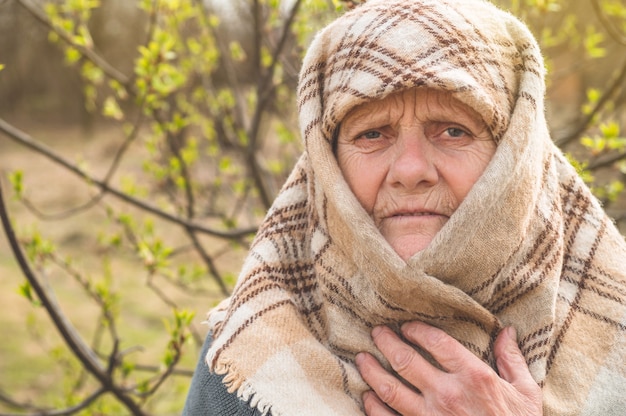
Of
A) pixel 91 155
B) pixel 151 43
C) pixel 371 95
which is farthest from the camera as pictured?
pixel 91 155

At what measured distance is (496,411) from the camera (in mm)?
1274

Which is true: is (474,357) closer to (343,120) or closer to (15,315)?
(343,120)

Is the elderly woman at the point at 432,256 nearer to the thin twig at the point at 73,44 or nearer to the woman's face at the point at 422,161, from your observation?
the woman's face at the point at 422,161

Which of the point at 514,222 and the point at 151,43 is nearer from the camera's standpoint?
the point at 514,222

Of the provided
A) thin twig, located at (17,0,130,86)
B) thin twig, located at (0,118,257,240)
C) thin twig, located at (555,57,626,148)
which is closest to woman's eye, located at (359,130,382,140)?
thin twig, located at (0,118,257,240)

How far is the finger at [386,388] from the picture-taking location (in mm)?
1362

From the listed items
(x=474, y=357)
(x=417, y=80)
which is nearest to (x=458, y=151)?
(x=417, y=80)

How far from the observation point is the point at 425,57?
1377 millimetres

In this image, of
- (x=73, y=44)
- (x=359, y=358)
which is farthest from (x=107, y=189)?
(x=359, y=358)

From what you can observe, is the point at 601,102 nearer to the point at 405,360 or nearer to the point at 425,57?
the point at 425,57

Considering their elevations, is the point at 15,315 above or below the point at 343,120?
below

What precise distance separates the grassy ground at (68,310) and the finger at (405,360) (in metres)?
1.66

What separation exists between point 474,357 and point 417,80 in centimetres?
67

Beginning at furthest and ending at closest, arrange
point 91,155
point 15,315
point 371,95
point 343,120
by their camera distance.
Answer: point 91,155
point 15,315
point 343,120
point 371,95
